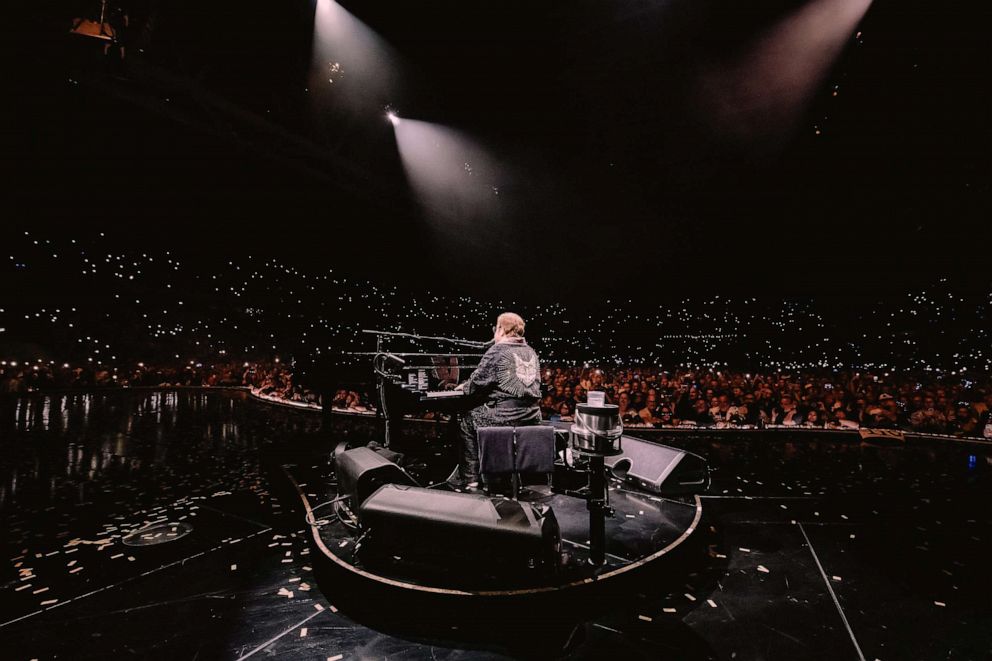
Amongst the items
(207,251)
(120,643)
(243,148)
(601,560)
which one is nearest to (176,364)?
(207,251)

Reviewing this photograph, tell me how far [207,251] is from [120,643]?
40.8 ft

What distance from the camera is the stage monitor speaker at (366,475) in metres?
2.80

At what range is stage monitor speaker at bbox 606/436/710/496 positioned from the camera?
11.2ft

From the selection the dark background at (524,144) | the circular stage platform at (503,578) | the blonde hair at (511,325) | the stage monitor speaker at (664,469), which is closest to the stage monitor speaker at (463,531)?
the circular stage platform at (503,578)

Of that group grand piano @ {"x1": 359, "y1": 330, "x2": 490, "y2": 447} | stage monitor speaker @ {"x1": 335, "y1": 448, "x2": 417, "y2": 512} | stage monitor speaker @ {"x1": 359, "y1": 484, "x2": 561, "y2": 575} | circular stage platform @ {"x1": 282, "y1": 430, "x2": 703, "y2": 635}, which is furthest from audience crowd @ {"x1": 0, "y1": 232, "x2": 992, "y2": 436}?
stage monitor speaker @ {"x1": 359, "y1": 484, "x2": 561, "y2": 575}

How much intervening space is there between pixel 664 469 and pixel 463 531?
2.16 m

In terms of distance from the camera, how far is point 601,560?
7.57 feet

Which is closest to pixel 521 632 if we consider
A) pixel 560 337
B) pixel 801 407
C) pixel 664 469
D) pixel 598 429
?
pixel 598 429

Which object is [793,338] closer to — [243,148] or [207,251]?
[243,148]

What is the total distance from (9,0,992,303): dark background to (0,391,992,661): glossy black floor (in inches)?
204

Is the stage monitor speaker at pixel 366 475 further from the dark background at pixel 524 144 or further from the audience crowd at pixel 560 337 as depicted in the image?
the dark background at pixel 524 144

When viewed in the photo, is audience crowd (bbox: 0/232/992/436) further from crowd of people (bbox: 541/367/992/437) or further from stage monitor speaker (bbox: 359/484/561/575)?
stage monitor speaker (bbox: 359/484/561/575)

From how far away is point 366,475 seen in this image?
281cm

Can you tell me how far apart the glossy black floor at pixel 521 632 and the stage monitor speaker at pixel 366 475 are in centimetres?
54
